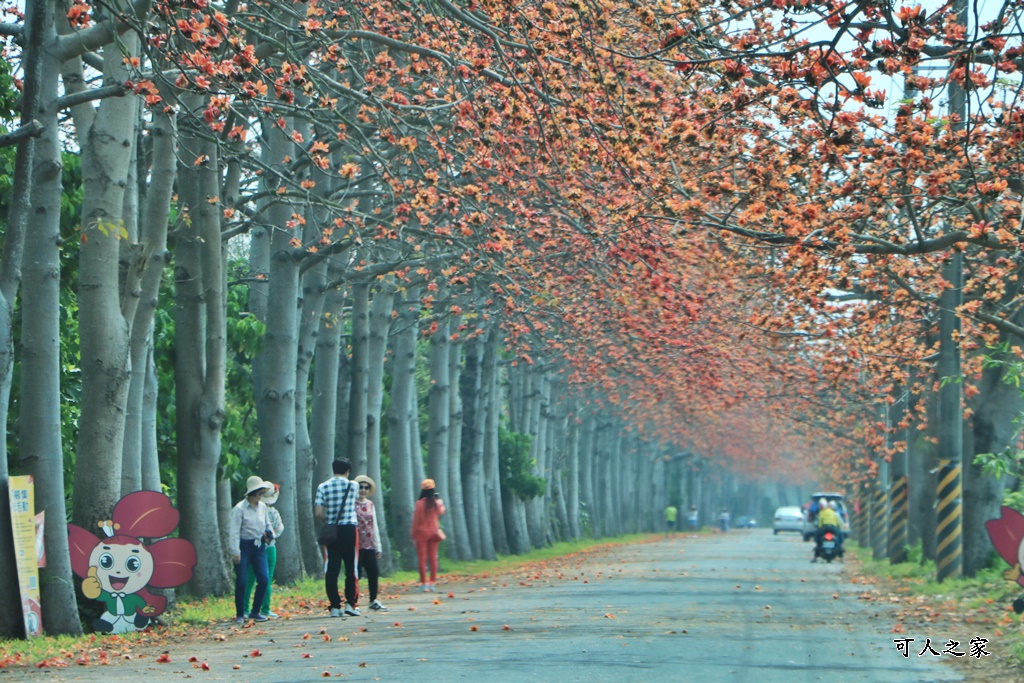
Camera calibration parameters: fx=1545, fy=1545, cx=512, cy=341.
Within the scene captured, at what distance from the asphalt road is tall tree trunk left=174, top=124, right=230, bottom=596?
8.31 feet

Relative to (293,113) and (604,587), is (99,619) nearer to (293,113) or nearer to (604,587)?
(293,113)

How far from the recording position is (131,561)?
1559 centimetres

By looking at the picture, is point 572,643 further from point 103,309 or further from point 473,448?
point 473,448

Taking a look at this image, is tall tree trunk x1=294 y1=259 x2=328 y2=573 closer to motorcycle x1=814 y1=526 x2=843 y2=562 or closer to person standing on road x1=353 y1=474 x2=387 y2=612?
person standing on road x1=353 y1=474 x2=387 y2=612

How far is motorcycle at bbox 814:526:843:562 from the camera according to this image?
39.8 m

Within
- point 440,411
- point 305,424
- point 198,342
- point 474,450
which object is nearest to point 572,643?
point 198,342

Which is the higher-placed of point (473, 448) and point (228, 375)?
point (228, 375)

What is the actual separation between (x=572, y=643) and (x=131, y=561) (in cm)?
483

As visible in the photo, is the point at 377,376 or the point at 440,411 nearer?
the point at 377,376

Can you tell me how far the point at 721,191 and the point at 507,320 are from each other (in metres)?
13.1

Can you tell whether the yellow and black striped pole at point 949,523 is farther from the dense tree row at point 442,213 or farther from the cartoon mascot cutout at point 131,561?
the cartoon mascot cutout at point 131,561

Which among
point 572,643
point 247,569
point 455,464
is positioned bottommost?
point 572,643

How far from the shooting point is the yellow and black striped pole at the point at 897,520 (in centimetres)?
3334

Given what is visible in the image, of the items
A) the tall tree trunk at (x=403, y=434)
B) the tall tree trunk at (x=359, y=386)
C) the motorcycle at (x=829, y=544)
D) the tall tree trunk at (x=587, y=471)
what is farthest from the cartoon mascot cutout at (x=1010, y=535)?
the tall tree trunk at (x=587, y=471)
